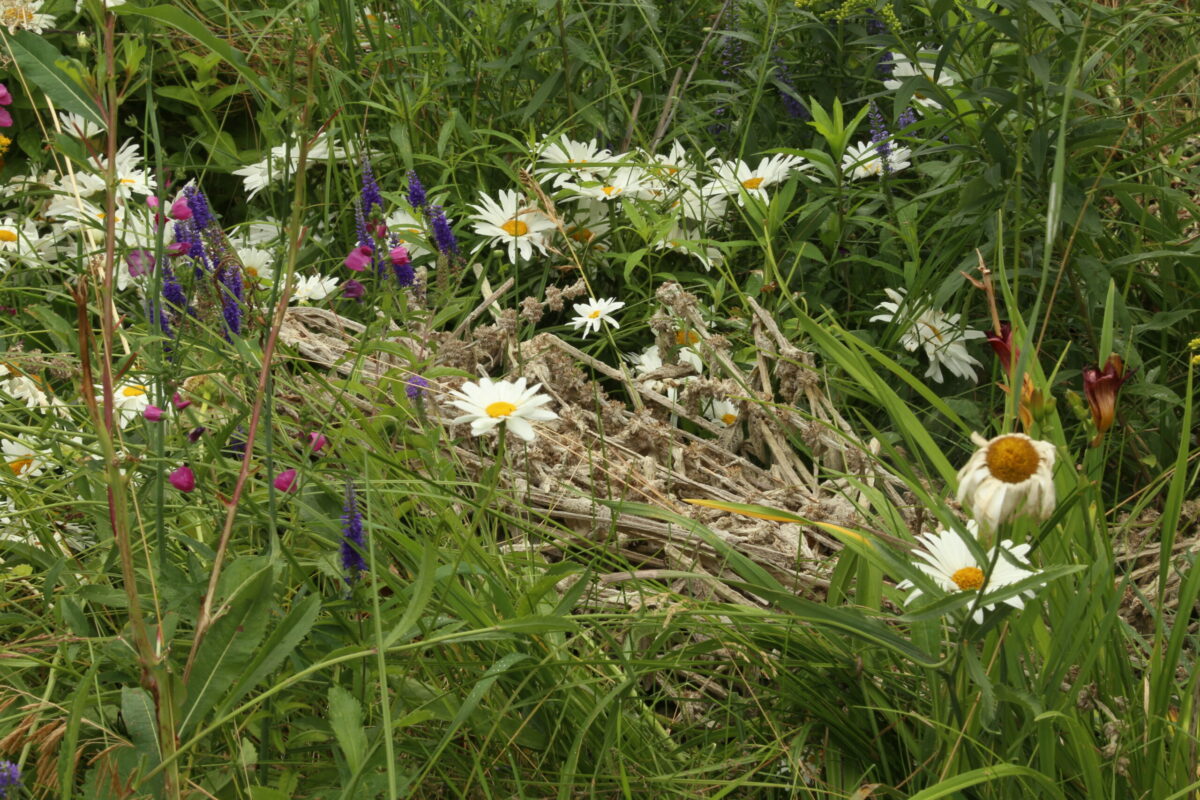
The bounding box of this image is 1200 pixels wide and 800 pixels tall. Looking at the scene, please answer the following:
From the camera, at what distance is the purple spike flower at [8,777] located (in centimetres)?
98

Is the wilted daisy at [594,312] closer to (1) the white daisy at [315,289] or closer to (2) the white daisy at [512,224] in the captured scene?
(2) the white daisy at [512,224]

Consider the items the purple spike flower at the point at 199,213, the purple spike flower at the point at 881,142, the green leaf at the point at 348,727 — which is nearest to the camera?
the green leaf at the point at 348,727

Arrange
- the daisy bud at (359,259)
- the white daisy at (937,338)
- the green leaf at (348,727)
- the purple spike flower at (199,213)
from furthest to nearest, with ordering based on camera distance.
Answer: the white daisy at (937,338), the purple spike flower at (199,213), the daisy bud at (359,259), the green leaf at (348,727)

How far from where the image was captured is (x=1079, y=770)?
124 cm

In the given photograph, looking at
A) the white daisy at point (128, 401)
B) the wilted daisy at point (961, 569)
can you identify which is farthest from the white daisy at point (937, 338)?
the white daisy at point (128, 401)

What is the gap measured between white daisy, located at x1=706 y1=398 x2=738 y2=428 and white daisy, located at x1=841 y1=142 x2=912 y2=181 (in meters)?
0.64

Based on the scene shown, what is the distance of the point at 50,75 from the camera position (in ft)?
3.36

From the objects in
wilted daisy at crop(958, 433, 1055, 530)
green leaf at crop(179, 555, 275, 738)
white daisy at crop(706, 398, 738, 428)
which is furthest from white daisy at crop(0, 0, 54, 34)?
wilted daisy at crop(958, 433, 1055, 530)

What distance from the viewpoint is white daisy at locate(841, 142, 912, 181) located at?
7.93 feet

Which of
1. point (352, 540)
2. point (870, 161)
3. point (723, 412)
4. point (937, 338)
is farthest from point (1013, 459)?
point (870, 161)

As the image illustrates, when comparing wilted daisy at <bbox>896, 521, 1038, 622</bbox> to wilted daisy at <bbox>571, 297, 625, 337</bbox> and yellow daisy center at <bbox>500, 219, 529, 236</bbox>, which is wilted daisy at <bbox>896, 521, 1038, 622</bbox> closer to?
wilted daisy at <bbox>571, 297, 625, 337</bbox>

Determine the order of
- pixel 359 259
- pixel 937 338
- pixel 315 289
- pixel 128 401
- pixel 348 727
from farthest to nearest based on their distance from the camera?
pixel 315 289, pixel 937 338, pixel 128 401, pixel 359 259, pixel 348 727

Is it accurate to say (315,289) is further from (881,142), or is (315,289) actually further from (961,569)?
(961,569)

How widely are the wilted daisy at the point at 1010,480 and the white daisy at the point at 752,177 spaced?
4.99 feet
